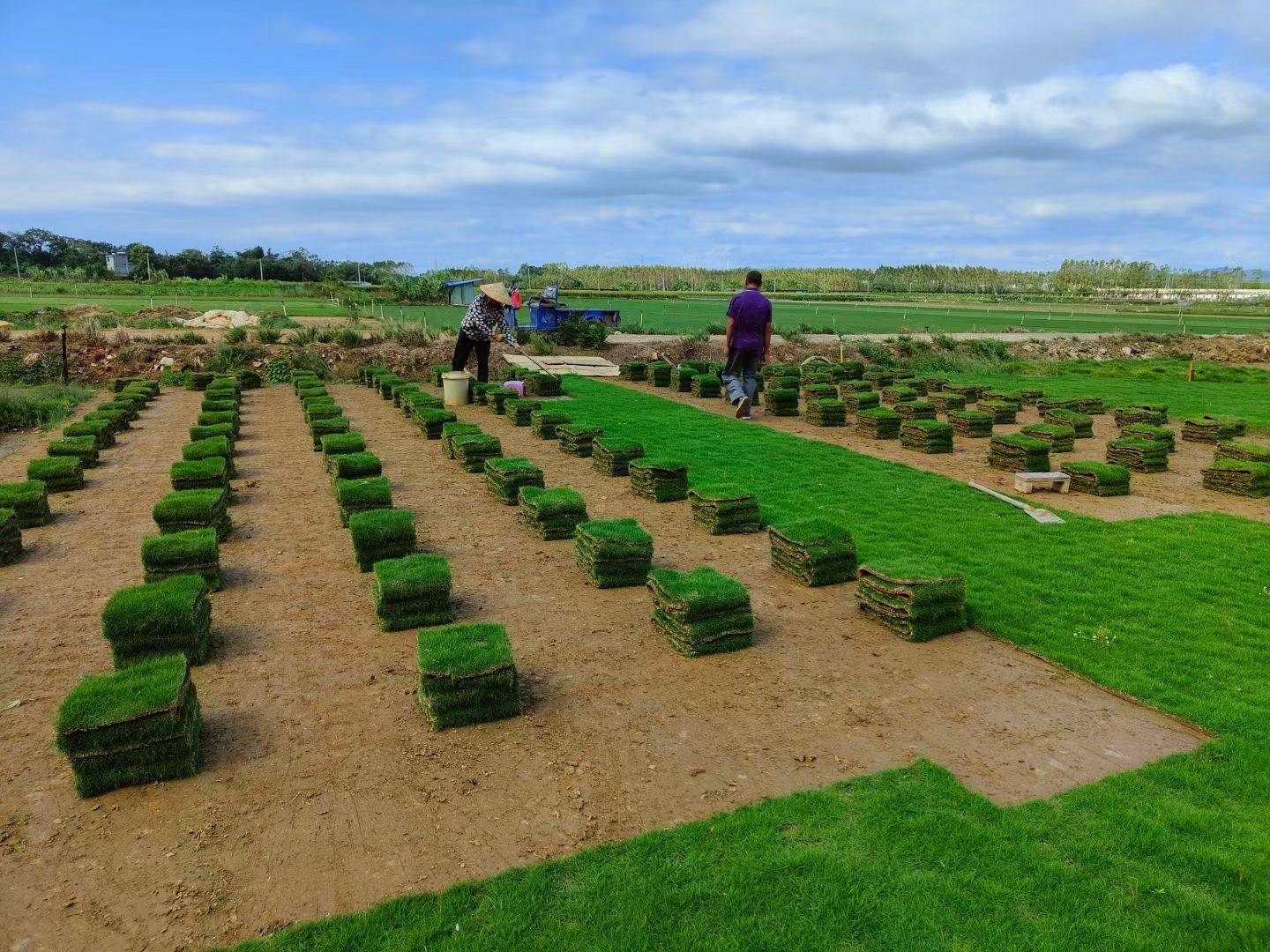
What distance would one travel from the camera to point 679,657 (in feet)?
22.3

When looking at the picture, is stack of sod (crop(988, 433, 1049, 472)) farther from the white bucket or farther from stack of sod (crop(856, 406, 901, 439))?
the white bucket

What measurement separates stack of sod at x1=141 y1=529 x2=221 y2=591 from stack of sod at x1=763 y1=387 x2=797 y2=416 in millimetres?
13279

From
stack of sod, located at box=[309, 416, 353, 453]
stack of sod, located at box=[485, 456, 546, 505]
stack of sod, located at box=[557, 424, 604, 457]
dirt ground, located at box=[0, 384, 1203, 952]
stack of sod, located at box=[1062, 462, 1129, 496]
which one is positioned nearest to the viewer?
dirt ground, located at box=[0, 384, 1203, 952]

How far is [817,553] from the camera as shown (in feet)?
27.0

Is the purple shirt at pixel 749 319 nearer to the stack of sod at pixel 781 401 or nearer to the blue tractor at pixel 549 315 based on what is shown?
the stack of sod at pixel 781 401

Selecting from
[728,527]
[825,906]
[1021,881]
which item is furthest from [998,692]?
[728,527]

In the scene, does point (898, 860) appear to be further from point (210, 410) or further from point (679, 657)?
point (210, 410)

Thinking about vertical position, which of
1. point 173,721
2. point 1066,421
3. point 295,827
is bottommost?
point 295,827

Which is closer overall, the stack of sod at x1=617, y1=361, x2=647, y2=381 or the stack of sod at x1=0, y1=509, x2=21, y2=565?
the stack of sod at x1=0, y1=509, x2=21, y2=565

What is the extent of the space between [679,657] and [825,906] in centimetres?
296

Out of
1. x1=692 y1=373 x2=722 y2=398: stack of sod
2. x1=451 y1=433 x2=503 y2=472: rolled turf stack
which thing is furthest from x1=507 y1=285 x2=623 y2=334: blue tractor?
x1=451 y1=433 x2=503 y2=472: rolled turf stack

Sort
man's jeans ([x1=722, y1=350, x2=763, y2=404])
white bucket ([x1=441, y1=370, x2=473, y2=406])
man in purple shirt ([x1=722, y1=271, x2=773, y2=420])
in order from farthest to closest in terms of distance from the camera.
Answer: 1. white bucket ([x1=441, y1=370, x2=473, y2=406])
2. man's jeans ([x1=722, y1=350, x2=763, y2=404])
3. man in purple shirt ([x1=722, y1=271, x2=773, y2=420])

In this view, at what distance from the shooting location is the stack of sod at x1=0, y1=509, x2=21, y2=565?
29.0 feet

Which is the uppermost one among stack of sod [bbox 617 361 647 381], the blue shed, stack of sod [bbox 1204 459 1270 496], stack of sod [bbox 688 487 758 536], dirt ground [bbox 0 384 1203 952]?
the blue shed
